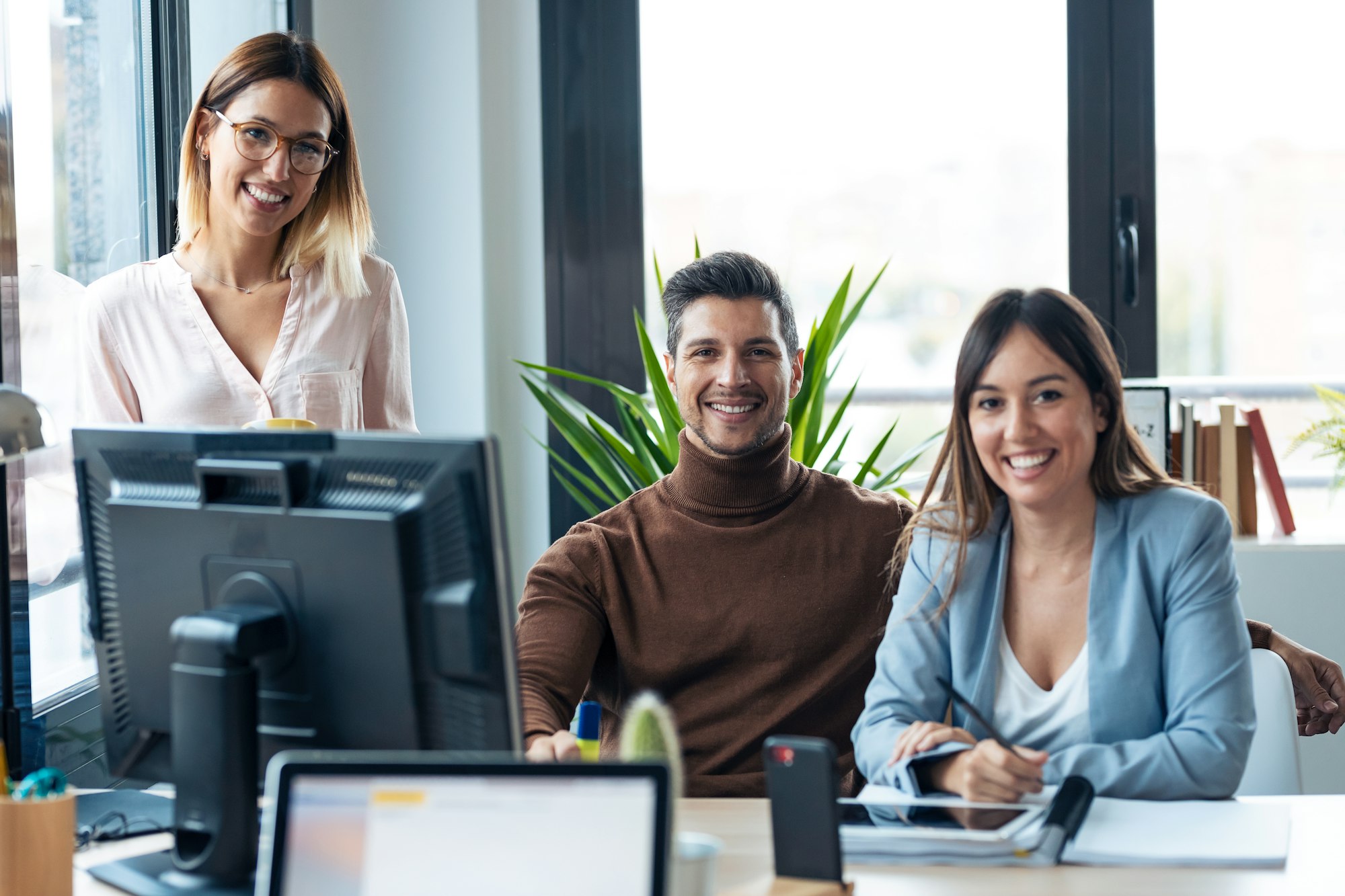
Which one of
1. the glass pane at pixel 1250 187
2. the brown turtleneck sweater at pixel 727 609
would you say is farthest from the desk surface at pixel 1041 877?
the glass pane at pixel 1250 187

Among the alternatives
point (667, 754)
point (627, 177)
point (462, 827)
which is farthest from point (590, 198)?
point (462, 827)

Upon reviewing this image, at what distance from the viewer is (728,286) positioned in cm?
205

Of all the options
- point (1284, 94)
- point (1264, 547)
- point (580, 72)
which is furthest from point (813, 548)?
point (1284, 94)

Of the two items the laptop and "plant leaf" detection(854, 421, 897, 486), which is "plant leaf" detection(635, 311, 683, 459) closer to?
"plant leaf" detection(854, 421, 897, 486)

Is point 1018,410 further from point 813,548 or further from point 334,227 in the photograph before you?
point 334,227

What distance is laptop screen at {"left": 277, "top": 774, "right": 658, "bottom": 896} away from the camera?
0.93 meters

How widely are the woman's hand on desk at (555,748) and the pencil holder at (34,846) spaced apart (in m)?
0.48

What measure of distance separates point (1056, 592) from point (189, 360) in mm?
1388

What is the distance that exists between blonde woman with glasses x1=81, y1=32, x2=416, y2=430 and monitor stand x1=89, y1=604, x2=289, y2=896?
3.00 ft

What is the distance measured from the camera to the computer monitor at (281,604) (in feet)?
3.60

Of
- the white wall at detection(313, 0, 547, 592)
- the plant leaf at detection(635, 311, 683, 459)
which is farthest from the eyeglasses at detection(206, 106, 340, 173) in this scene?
the white wall at detection(313, 0, 547, 592)

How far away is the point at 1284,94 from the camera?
333 cm

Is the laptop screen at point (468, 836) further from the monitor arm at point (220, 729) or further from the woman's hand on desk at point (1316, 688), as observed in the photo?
the woman's hand on desk at point (1316, 688)

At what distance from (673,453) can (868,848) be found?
66.3 inches
